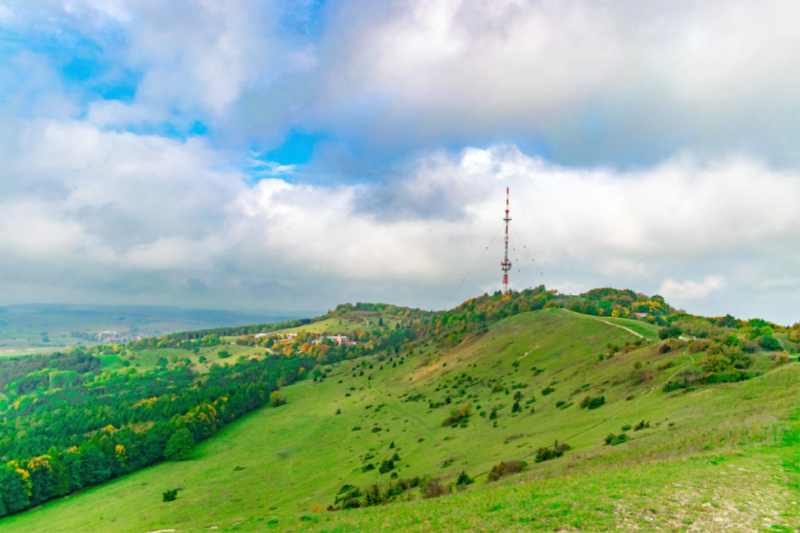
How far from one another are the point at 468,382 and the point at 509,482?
7363 cm

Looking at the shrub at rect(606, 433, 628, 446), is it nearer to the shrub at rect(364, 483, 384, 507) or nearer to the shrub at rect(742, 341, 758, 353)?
the shrub at rect(364, 483, 384, 507)

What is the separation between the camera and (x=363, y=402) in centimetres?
12469

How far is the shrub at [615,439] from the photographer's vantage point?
104ft

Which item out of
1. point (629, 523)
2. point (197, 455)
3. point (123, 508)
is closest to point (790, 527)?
point (629, 523)

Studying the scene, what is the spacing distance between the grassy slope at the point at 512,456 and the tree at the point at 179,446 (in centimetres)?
402

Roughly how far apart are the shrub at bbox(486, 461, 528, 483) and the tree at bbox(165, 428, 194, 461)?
109 metres

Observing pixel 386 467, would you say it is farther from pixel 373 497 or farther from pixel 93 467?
pixel 93 467

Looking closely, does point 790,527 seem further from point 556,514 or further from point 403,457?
point 403,457

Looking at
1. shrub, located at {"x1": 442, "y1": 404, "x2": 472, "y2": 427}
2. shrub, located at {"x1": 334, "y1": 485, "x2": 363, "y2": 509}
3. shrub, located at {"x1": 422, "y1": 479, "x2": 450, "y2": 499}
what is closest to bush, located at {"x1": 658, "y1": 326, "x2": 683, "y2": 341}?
shrub, located at {"x1": 442, "y1": 404, "x2": 472, "y2": 427}

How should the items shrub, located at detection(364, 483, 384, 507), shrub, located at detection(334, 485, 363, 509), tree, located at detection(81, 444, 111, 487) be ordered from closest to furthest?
shrub, located at detection(364, 483, 384, 507) → shrub, located at detection(334, 485, 363, 509) → tree, located at detection(81, 444, 111, 487)

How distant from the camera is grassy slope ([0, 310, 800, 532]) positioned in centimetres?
1875

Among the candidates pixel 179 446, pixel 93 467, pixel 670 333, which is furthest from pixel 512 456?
pixel 93 467

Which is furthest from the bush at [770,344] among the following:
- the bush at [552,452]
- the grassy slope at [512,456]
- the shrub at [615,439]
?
the bush at [552,452]

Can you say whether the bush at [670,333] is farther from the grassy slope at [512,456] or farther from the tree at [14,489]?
Answer: the tree at [14,489]
